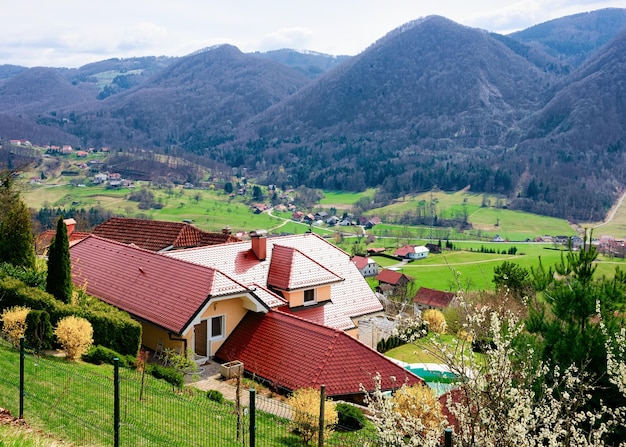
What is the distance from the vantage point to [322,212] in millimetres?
154750

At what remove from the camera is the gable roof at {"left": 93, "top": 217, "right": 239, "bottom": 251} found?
93.0 ft

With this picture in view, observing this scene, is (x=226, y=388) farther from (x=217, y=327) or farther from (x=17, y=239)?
(x=17, y=239)

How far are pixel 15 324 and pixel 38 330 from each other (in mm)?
602

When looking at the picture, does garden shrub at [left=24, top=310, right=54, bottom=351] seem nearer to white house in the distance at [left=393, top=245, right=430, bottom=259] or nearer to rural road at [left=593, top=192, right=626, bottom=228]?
white house in the distance at [left=393, top=245, right=430, bottom=259]

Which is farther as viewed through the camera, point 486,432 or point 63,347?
point 63,347

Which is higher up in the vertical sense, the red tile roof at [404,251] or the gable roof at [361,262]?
the gable roof at [361,262]

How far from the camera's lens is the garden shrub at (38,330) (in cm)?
1379

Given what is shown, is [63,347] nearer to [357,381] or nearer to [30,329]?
[30,329]

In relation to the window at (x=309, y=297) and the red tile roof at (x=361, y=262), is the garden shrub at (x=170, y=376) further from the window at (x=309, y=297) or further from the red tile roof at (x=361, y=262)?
the red tile roof at (x=361, y=262)

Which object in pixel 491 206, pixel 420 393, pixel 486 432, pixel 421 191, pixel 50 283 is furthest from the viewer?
pixel 421 191

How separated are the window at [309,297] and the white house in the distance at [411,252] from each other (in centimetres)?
7679

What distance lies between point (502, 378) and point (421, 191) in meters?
178

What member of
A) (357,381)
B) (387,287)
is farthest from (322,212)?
(357,381)

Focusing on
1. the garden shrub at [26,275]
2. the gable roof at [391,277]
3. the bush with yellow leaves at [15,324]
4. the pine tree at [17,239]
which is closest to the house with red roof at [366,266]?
the gable roof at [391,277]
